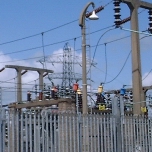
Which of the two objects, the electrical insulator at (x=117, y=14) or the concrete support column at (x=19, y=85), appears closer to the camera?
the electrical insulator at (x=117, y=14)

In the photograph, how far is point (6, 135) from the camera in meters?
11.9

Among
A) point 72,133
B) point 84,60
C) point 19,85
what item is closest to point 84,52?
point 84,60

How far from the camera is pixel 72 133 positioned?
13531 millimetres

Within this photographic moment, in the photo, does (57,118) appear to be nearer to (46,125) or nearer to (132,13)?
(46,125)

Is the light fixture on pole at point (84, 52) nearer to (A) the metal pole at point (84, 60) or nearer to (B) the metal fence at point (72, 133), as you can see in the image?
(A) the metal pole at point (84, 60)

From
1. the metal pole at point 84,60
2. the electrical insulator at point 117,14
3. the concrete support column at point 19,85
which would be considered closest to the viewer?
the electrical insulator at point 117,14

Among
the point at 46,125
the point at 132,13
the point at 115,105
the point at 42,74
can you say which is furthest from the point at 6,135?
the point at 42,74

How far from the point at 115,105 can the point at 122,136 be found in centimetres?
103

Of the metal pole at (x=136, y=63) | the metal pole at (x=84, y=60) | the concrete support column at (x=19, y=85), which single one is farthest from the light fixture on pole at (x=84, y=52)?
the concrete support column at (x=19, y=85)

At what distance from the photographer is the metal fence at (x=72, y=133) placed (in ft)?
39.5

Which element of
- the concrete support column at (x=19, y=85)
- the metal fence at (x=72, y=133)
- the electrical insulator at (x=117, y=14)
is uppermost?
the electrical insulator at (x=117, y=14)

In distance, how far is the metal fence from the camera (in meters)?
12.0

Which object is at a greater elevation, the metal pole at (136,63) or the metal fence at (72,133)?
the metal pole at (136,63)

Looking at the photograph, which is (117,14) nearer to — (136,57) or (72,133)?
(136,57)
